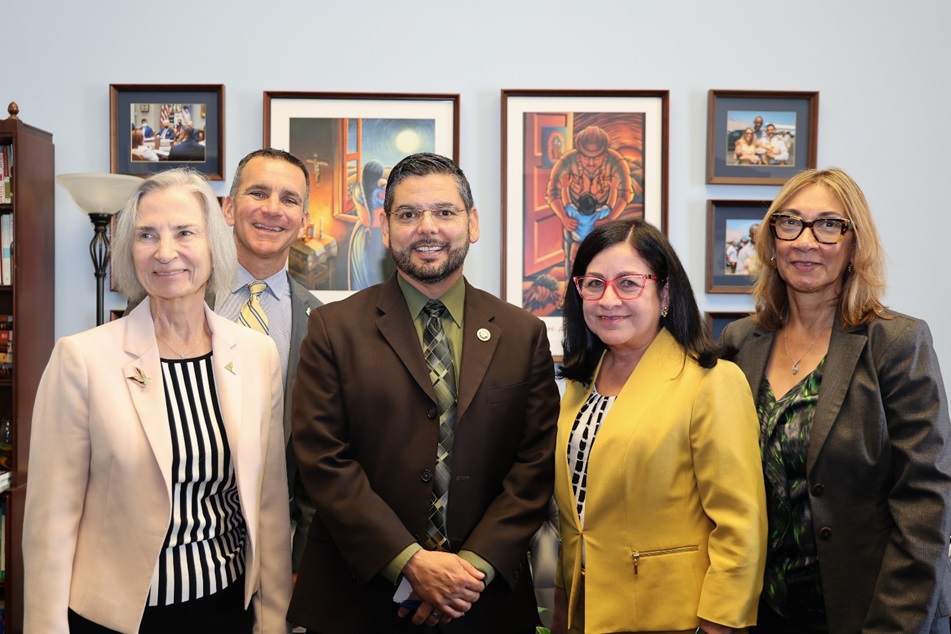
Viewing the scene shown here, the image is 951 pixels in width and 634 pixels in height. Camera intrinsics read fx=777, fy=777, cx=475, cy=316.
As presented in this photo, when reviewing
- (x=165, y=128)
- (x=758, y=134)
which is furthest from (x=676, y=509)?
(x=165, y=128)

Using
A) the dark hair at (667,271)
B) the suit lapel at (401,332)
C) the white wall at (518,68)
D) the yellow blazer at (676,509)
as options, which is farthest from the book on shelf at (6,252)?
the yellow blazer at (676,509)

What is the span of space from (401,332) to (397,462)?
12.9 inches

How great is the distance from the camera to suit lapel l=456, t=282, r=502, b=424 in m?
1.93

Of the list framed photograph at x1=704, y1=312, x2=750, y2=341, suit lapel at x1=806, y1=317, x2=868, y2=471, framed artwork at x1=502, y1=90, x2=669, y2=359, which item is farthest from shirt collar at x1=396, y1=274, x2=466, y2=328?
framed photograph at x1=704, y1=312, x2=750, y2=341

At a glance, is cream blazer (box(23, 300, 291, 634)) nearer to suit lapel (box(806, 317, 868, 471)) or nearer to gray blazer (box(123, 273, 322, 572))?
gray blazer (box(123, 273, 322, 572))

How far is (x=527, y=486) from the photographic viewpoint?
1945mm

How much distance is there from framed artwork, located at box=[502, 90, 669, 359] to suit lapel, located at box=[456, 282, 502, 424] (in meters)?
1.46

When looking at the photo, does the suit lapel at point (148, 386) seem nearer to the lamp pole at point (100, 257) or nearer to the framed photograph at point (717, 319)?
the lamp pole at point (100, 257)

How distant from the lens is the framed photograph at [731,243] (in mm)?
3551

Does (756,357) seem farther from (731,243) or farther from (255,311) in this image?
(731,243)

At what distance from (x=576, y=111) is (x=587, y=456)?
2.09m

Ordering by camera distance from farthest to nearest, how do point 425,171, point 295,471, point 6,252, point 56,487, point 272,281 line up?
1. point 6,252
2. point 272,281
3. point 295,471
4. point 425,171
5. point 56,487

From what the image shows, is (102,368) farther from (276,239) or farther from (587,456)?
(587,456)

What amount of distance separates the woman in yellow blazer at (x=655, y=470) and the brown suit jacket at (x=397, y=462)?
0.44 ft
